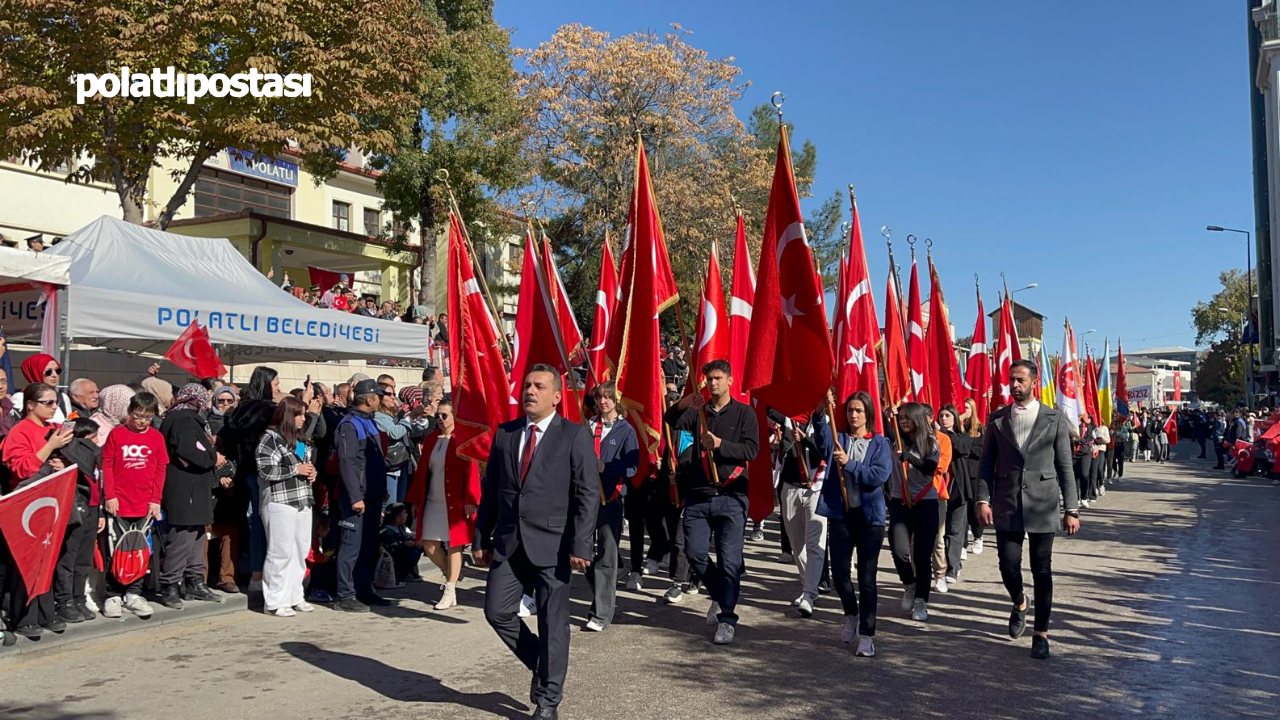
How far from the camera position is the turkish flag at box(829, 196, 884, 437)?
29.6ft

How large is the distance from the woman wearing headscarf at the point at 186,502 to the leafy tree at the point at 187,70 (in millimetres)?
11107

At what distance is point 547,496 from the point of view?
18.7ft

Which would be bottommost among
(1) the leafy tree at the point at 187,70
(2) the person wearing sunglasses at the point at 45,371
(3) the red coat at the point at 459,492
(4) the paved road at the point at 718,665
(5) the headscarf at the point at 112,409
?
(4) the paved road at the point at 718,665

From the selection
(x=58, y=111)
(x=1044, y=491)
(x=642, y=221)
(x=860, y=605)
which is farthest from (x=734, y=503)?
(x=58, y=111)

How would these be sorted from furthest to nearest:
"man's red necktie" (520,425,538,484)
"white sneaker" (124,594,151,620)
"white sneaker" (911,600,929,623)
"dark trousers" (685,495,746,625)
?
"white sneaker" (911,600,929,623)
"white sneaker" (124,594,151,620)
"dark trousers" (685,495,746,625)
"man's red necktie" (520,425,538,484)

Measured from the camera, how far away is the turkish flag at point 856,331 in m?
9.03

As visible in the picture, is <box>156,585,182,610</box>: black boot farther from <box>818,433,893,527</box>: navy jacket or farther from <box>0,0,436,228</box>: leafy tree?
<box>0,0,436,228</box>: leafy tree

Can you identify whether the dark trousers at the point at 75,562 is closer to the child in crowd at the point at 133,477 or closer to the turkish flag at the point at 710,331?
the child in crowd at the point at 133,477

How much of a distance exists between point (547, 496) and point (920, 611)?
152 inches

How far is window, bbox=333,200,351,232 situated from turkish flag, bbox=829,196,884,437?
3048 centimetres

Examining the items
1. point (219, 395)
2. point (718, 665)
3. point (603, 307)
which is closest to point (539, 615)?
point (718, 665)

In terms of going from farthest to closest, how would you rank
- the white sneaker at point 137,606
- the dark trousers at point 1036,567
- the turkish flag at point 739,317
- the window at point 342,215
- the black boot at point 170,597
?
the window at point 342,215 < the turkish flag at point 739,317 < the black boot at point 170,597 < the white sneaker at point 137,606 < the dark trousers at point 1036,567

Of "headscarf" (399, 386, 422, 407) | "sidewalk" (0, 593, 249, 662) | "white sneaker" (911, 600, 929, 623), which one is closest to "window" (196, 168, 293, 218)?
"headscarf" (399, 386, 422, 407)

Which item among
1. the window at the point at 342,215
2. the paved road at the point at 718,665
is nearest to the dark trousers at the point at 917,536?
the paved road at the point at 718,665
